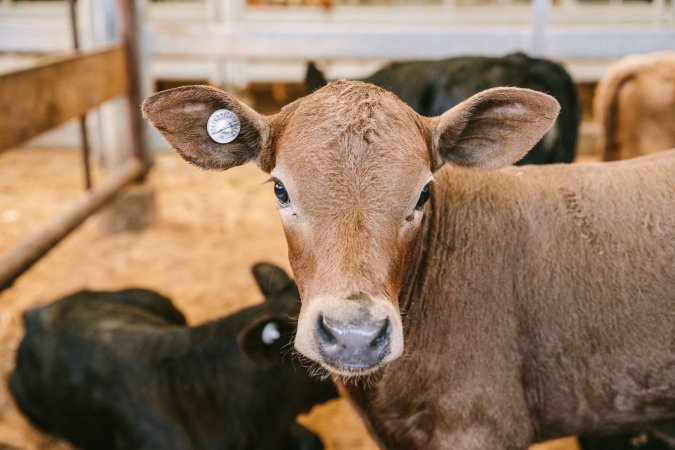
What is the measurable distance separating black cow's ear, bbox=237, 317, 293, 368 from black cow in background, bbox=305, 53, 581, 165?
163 cm

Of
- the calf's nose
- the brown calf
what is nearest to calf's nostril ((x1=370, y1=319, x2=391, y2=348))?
the calf's nose

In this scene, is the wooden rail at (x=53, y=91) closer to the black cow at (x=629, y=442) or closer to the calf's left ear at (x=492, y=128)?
the calf's left ear at (x=492, y=128)

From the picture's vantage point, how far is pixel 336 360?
1.68 m

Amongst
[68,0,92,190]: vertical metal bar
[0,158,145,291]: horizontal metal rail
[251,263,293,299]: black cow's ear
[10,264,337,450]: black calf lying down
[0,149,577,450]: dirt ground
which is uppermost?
[68,0,92,190]: vertical metal bar

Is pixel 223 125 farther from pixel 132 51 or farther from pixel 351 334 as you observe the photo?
pixel 132 51

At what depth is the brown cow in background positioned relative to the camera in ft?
12.4

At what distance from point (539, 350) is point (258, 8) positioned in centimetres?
849

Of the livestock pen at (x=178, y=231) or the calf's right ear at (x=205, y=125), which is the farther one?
the livestock pen at (x=178, y=231)

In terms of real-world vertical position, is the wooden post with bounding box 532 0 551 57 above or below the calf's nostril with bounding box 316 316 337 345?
above

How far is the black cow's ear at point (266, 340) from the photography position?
264 cm

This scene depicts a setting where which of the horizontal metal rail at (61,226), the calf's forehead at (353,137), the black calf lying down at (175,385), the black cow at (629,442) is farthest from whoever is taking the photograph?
the horizontal metal rail at (61,226)

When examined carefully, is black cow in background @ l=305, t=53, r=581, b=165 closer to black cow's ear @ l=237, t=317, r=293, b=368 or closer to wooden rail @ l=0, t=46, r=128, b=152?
wooden rail @ l=0, t=46, r=128, b=152

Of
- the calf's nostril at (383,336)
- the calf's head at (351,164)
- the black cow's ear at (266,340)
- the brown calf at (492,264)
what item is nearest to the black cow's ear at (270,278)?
the black cow's ear at (266,340)

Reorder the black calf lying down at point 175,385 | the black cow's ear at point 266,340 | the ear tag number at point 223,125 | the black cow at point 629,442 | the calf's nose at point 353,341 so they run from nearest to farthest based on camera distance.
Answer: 1. the calf's nose at point 353,341
2. the ear tag number at point 223,125
3. the black cow's ear at point 266,340
4. the black calf lying down at point 175,385
5. the black cow at point 629,442
